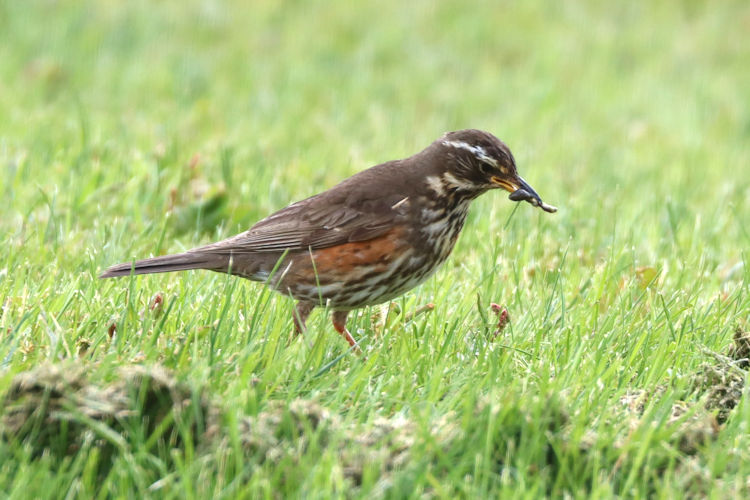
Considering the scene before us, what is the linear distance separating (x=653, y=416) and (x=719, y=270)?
Answer: 290 centimetres

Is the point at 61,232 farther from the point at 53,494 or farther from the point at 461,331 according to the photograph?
the point at 53,494

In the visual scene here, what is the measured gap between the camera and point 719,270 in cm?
647

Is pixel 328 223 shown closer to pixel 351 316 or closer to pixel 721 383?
pixel 351 316

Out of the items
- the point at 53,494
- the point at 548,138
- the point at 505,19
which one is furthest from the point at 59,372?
the point at 505,19

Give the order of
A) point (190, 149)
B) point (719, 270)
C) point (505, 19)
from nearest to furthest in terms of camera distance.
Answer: point (719, 270), point (190, 149), point (505, 19)

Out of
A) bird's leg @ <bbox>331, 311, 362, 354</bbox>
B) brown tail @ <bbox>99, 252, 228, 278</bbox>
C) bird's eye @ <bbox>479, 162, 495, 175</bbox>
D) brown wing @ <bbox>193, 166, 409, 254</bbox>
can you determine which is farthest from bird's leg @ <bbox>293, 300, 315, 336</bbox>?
bird's eye @ <bbox>479, 162, 495, 175</bbox>

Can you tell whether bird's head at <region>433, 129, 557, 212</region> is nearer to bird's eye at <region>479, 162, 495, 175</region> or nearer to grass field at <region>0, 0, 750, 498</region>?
bird's eye at <region>479, 162, 495, 175</region>

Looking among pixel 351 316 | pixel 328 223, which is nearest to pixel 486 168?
pixel 328 223

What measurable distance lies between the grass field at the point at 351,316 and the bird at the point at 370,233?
0.65 ft

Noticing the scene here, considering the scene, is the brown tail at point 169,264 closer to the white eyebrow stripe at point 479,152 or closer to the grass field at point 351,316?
the grass field at point 351,316

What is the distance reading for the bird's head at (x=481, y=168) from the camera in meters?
5.36

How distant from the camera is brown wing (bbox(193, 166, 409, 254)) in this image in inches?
208

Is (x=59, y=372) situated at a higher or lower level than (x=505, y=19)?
lower

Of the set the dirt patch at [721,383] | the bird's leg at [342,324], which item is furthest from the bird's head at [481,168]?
the dirt patch at [721,383]
